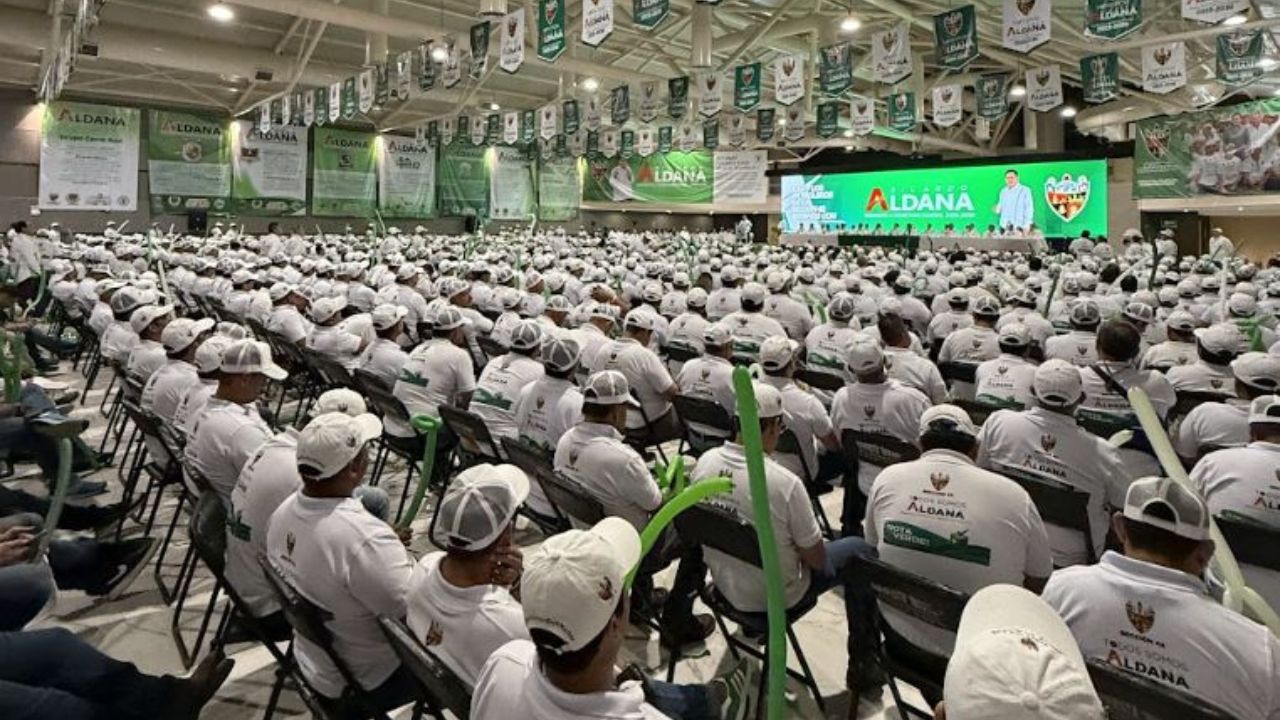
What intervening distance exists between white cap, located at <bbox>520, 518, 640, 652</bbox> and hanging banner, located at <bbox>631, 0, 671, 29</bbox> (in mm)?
9464

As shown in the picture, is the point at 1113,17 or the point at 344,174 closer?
the point at 1113,17

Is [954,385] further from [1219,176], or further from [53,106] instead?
[53,106]

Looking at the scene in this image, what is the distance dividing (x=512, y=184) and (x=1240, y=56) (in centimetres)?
2583

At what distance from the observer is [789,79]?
15938mm

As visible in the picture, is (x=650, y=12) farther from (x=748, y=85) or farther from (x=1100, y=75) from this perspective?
(x=1100, y=75)

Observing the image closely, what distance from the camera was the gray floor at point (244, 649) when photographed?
3340mm

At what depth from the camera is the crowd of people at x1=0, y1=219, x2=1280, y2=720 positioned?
5.58 feet

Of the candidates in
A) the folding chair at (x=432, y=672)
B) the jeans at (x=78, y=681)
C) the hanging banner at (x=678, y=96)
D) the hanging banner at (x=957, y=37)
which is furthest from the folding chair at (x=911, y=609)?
the hanging banner at (x=678, y=96)

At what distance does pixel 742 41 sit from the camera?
18.2 meters

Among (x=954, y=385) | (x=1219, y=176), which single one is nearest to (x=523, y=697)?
(x=954, y=385)

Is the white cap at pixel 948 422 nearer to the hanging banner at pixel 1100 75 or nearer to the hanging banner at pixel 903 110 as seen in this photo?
the hanging banner at pixel 1100 75

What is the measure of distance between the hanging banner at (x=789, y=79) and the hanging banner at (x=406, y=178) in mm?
17084

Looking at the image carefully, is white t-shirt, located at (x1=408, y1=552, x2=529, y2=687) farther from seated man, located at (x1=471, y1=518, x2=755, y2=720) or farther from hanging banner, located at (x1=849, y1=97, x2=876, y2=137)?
hanging banner, located at (x1=849, y1=97, x2=876, y2=137)

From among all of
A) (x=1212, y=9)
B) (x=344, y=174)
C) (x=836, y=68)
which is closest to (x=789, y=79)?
(x=836, y=68)
